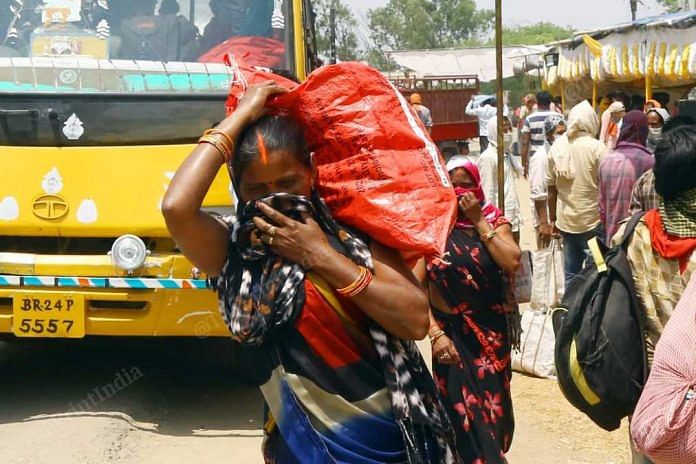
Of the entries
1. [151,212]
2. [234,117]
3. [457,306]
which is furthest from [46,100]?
[234,117]

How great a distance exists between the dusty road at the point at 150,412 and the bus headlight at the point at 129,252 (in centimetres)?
87

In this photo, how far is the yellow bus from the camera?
203 inches

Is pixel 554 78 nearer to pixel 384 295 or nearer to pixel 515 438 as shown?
pixel 515 438

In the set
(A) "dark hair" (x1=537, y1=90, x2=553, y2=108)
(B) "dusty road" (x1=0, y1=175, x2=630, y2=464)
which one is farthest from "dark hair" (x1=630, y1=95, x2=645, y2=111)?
(B) "dusty road" (x1=0, y1=175, x2=630, y2=464)

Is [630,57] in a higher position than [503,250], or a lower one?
higher

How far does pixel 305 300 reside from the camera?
2100mm

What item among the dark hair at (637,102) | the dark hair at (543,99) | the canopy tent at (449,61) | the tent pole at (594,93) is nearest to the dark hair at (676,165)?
the dark hair at (637,102)

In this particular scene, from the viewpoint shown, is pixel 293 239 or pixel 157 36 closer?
pixel 293 239

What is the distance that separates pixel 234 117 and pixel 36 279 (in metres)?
3.29

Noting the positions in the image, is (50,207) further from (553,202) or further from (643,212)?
(553,202)

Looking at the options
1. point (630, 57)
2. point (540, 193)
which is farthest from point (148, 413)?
point (630, 57)

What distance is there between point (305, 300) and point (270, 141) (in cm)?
35

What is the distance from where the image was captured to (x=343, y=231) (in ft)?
7.14

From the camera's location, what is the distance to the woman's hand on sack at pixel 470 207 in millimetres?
4008
